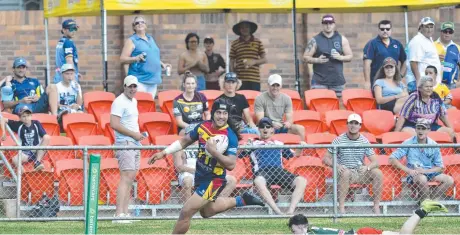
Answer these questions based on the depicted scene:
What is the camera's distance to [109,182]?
1692 cm

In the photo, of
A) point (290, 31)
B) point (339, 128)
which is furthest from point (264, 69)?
point (339, 128)

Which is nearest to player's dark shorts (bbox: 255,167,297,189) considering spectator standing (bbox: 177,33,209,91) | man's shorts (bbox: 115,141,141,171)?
man's shorts (bbox: 115,141,141,171)

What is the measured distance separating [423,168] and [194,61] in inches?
205

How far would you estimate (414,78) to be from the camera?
20.9 meters

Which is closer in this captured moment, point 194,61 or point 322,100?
point 322,100

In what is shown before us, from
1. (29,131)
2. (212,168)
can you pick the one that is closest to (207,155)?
(212,168)

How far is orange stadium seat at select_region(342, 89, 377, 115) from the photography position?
67.6 ft

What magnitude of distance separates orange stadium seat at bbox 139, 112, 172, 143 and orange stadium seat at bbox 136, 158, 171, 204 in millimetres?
2348

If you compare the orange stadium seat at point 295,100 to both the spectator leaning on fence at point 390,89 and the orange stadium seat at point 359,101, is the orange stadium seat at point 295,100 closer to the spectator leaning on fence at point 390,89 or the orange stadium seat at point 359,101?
the orange stadium seat at point 359,101

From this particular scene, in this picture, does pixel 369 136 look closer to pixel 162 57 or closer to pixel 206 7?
pixel 206 7

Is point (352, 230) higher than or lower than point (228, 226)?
higher

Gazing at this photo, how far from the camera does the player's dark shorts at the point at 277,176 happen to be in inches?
655

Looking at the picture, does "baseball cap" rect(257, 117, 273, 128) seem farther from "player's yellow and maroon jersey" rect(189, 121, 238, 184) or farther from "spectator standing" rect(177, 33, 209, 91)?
"spectator standing" rect(177, 33, 209, 91)

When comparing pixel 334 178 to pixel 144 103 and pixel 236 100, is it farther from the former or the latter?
pixel 144 103
